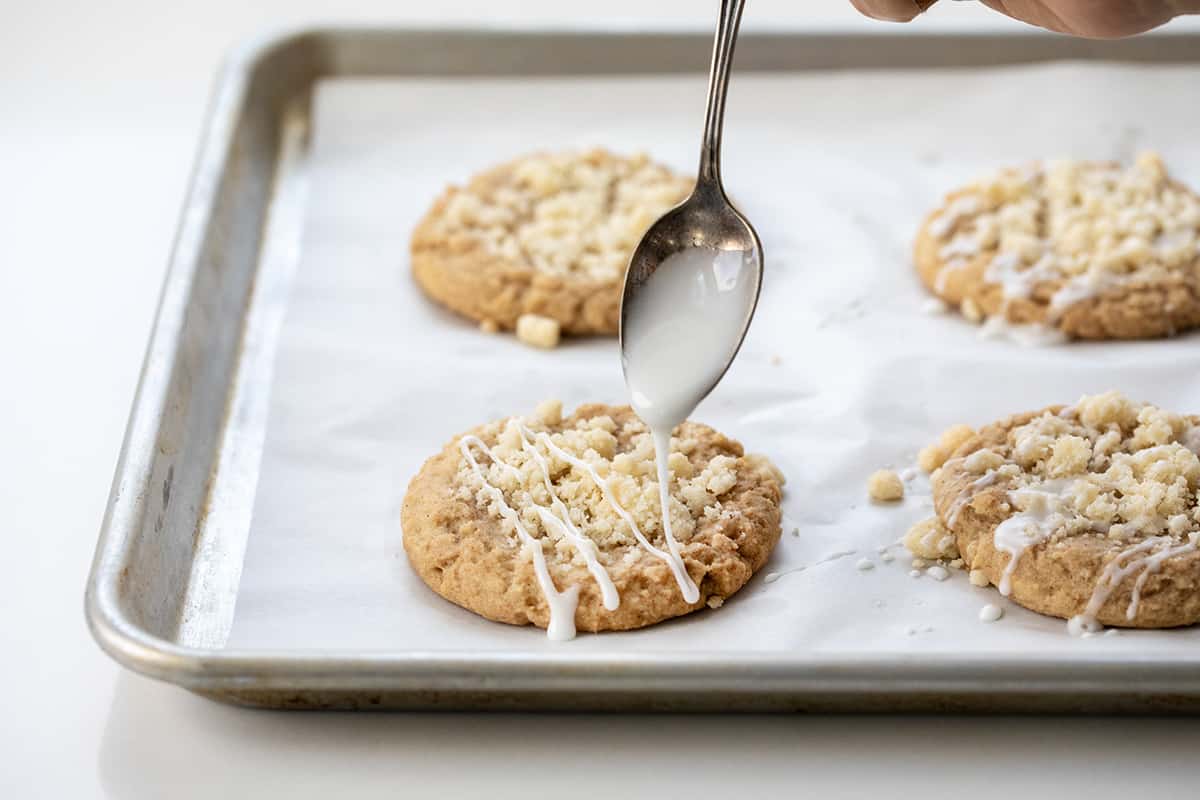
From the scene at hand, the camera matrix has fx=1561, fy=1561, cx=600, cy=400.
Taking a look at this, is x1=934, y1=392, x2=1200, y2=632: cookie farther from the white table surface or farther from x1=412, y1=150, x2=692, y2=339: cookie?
x1=412, y1=150, x2=692, y2=339: cookie

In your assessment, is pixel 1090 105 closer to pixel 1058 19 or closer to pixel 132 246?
pixel 1058 19

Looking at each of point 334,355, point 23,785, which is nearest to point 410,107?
point 334,355

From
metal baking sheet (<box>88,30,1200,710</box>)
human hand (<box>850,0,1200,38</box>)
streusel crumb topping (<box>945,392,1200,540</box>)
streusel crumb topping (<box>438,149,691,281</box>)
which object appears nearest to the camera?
metal baking sheet (<box>88,30,1200,710</box>)

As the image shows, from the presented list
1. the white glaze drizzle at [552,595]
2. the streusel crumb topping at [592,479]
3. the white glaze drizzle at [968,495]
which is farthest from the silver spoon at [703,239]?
the white glaze drizzle at [968,495]

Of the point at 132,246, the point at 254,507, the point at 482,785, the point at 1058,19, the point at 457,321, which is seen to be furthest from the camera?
the point at 132,246

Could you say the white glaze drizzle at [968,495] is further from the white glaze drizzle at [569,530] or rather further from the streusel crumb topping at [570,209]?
the streusel crumb topping at [570,209]

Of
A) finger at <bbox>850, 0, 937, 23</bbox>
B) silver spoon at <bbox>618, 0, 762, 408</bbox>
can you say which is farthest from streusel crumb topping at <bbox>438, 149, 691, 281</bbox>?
finger at <bbox>850, 0, 937, 23</bbox>
